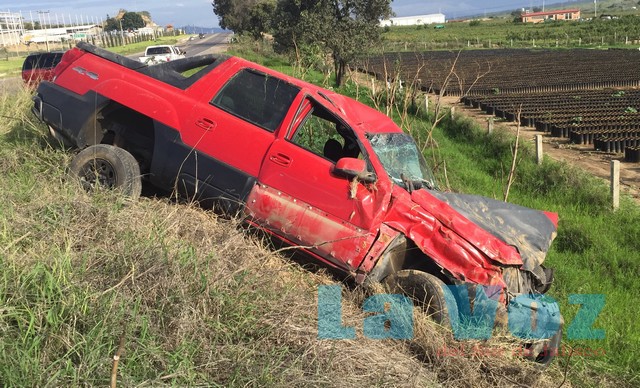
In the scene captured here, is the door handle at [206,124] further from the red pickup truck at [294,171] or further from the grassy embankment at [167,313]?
the grassy embankment at [167,313]

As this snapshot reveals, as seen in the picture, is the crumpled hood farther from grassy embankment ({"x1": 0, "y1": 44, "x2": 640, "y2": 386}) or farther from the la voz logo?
grassy embankment ({"x1": 0, "y1": 44, "x2": 640, "y2": 386})

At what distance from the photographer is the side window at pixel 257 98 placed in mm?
5645

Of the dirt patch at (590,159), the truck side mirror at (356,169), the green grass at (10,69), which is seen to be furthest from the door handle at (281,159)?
the green grass at (10,69)

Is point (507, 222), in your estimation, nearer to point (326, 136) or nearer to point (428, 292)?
point (428, 292)

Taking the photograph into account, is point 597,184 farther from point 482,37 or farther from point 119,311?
point 482,37

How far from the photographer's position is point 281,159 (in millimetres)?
5352

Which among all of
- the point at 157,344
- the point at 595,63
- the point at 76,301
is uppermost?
the point at 76,301

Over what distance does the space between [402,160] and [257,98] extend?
58.8 inches

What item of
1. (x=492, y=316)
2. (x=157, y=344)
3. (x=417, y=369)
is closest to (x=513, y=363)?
(x=492, y=316)

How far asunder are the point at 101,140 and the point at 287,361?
3.81 m

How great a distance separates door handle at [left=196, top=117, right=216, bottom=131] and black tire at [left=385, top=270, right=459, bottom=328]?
2.17 m

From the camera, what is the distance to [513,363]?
458 cm

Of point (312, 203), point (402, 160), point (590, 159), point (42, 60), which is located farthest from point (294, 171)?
point (42, 60)

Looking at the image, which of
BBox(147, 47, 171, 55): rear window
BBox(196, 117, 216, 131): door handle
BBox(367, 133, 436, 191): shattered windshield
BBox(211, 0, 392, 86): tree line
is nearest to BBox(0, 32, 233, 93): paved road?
BBox(147, 47, 171, 55): rear window
